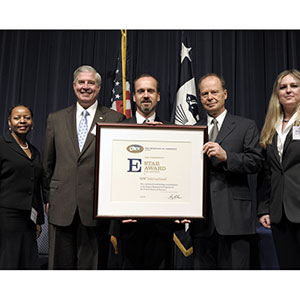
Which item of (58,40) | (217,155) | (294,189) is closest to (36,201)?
(217,155)

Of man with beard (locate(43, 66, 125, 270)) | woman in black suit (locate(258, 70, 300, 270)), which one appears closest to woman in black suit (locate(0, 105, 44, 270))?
man with beard (locate(43, 66, 125, 270))

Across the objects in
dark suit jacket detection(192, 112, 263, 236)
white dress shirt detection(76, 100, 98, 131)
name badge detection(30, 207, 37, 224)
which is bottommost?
name badge detection(30, 207, 37, 224)

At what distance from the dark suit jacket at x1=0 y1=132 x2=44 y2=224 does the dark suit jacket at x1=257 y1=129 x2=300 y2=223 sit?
170cm

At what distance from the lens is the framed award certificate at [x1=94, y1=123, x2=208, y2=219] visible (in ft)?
6.39

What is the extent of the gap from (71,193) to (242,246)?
113cm

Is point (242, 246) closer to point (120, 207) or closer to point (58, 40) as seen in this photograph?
point (120, 207)

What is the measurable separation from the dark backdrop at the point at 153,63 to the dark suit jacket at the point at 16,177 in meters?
1.25

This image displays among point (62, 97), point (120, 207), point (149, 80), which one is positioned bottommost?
point (120, 207)

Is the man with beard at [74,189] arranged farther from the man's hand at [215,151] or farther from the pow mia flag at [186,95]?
the pow mia flag at [186,95]

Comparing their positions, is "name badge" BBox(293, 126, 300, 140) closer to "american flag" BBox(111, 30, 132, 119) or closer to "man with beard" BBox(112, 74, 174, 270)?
"man with beard" BBox(112, 74, 174, 270)

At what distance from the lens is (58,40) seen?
12.3 ft

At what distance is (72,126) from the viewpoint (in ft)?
7.00

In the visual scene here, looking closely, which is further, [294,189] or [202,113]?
[202,113]

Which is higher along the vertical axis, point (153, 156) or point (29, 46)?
point (29, 46)
